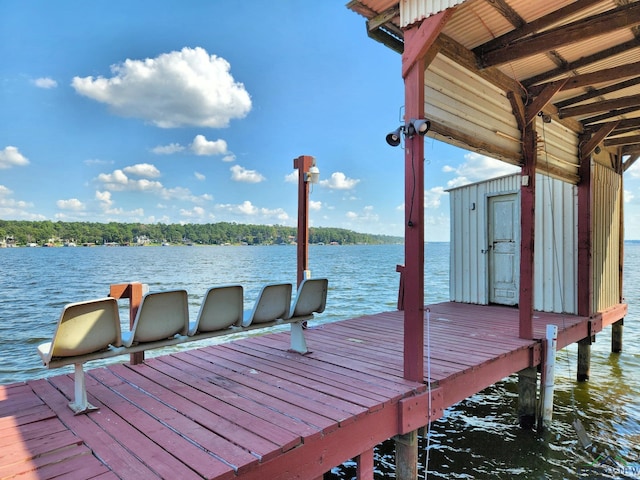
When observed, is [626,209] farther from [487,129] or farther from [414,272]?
[414,272]

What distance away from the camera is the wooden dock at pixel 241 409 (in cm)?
216

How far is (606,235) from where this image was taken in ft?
24.7

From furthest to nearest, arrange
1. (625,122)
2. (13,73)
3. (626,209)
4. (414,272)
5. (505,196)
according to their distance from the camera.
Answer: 1. (13,73)
2. (626,209)
3. (505,196)
4. (625,122)
5. (414,272)

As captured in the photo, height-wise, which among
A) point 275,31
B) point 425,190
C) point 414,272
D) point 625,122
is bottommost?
point 414,272

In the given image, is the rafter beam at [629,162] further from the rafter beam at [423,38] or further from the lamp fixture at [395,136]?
the lamp fixture at [395,136]

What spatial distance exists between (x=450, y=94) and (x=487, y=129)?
0.82 m

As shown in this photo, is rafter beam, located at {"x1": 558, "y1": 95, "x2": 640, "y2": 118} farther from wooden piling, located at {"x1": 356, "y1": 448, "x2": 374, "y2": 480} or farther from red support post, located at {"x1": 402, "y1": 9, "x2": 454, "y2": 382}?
wooden piling, located at {"x1": 356, "y1": 448, "x2": 374, "y2": 480}

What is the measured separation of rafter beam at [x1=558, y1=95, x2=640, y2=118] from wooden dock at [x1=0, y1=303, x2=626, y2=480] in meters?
3.49

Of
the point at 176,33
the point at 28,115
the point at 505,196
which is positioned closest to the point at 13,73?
the point at 28,115

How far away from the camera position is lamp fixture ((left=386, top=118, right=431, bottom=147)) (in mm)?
3135

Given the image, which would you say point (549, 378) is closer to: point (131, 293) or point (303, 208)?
point (303, 208)

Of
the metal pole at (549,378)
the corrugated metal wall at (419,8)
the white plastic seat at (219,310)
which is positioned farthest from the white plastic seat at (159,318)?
the metal pole at (549,378)

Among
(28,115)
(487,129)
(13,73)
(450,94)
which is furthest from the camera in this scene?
(28,115)

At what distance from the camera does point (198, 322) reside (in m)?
3.40
